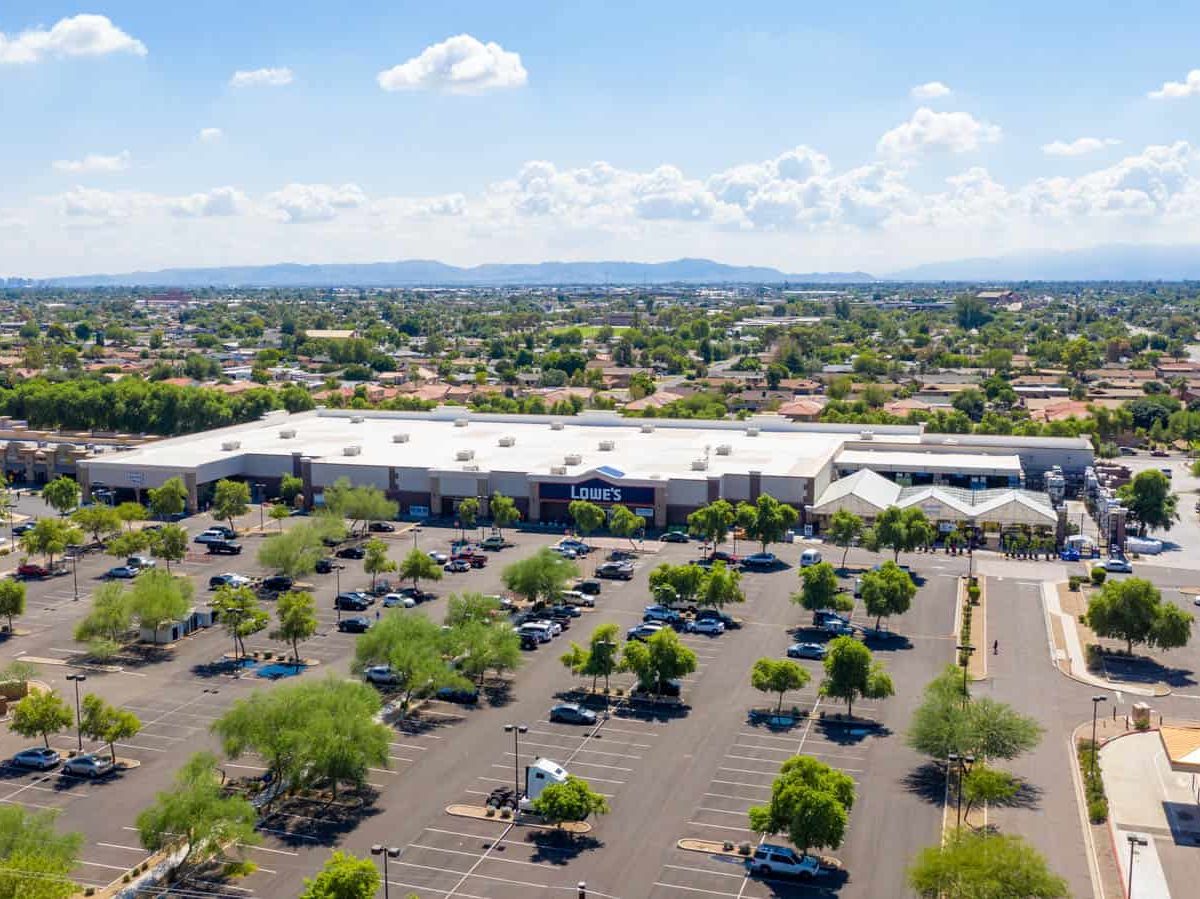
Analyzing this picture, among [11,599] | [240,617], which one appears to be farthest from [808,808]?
[11,599]

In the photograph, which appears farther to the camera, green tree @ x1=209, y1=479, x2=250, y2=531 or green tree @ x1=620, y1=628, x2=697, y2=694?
green tree @ x1=209, y1=479, x2=250, y2=531

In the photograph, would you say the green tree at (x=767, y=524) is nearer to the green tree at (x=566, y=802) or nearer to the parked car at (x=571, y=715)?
the parked car at (x=571, y=715)

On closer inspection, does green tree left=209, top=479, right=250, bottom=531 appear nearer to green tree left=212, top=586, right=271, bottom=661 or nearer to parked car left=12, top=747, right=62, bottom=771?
green tree left=212, top=586, right=271, bottom=661

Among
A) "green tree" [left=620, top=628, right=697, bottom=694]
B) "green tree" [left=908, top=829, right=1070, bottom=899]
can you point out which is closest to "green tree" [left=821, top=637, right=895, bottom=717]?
"green tree" [left=620, top=628, right=697, bottom=694]

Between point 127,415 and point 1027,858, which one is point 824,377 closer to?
point 127,415

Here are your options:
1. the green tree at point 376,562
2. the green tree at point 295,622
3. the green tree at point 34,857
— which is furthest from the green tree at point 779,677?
the green tree at point 376,562

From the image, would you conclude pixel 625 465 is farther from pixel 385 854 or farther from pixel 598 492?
pixel 385 854
